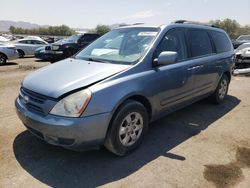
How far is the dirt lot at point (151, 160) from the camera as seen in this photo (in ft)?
10.7

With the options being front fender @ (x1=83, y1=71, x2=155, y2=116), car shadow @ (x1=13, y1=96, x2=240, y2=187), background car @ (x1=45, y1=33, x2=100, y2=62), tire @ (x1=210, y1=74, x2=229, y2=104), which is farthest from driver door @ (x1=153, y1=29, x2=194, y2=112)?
background car @ (x1=45, y1=33, x2=100, y2=62)

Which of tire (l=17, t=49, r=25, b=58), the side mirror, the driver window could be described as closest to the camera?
the side mirror

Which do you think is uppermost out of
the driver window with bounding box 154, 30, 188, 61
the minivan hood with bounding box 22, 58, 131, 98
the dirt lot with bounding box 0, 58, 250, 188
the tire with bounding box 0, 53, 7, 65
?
the driver window with bounding box 154, 30, 188, 61

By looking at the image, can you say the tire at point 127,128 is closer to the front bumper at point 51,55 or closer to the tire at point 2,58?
the front bumper at point 51,55

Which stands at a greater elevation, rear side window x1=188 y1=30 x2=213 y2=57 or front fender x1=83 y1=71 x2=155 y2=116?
→ rear side window x1=188 y1=30 x2=213 y2=57

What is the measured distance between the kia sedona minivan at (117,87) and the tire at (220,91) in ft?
2.88

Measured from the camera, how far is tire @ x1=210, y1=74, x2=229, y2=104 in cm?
625

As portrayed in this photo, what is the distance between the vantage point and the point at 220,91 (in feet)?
20.9

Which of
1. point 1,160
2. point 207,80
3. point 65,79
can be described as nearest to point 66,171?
point 1,160

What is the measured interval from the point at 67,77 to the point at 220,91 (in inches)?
159

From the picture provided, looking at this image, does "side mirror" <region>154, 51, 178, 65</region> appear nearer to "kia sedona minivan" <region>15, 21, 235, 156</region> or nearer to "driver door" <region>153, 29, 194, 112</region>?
"kia sedona minivan" <region>15, 21, 235, 156</region>

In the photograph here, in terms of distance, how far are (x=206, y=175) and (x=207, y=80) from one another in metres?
2.55

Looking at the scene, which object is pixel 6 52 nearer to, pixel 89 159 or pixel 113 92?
pixel 89 159

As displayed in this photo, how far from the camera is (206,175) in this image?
11.2 feet
